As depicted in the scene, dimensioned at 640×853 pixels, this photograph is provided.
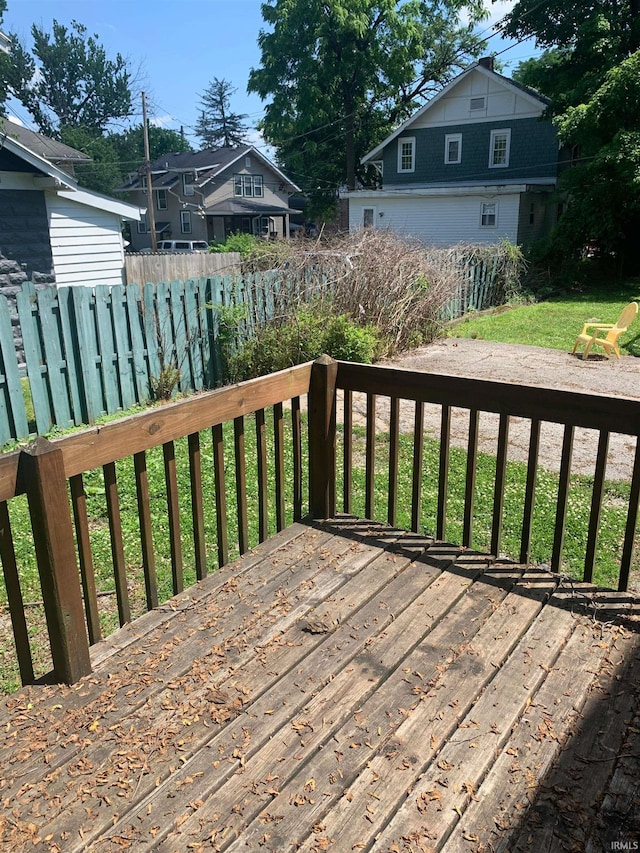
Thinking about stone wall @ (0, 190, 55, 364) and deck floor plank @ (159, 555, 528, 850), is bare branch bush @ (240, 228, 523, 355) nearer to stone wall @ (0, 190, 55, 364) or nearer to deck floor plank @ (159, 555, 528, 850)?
stone wall @ (0, 190, 55, 364)

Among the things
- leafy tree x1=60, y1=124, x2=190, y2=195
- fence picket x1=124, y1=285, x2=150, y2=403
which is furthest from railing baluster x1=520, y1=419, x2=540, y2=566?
leafy tree x1=60, y1=124, x2=190, y2=195

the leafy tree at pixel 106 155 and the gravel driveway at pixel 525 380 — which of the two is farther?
the leafy tree at pixel 106 155

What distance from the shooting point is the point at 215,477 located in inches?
126

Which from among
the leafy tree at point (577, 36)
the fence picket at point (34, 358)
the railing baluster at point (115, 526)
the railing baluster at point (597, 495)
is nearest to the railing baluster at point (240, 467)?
the railing baluster at point (115, 526)

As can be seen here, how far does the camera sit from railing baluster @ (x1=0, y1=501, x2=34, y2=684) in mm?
2293

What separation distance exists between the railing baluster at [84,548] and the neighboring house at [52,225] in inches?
292

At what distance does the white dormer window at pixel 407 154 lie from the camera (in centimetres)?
2888

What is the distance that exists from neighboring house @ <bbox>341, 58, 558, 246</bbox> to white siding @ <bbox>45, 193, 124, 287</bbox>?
14.4 metres

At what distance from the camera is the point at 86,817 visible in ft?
6.14

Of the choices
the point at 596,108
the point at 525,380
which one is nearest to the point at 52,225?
the point at 525,380

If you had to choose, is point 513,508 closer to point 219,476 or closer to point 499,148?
point 219,476

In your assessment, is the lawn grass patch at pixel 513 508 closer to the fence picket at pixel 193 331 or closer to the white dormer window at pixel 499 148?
the fence picket at pixel 193 331

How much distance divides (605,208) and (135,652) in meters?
20.6

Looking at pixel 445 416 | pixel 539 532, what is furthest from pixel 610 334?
pixel 445 416
